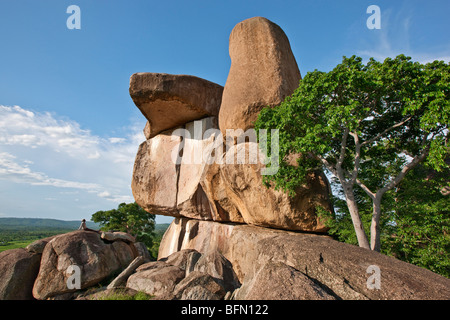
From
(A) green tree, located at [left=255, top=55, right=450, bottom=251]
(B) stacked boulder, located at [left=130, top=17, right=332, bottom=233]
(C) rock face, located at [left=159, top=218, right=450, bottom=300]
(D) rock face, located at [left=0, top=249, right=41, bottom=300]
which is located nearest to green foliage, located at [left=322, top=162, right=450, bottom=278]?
(A) green tree, located at [left=255, top=55, right=450, bottom=251]

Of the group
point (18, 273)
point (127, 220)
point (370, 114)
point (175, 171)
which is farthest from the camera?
point (127, 220)

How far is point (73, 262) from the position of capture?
10.1m

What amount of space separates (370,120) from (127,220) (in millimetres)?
26271

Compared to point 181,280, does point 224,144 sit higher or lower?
higher

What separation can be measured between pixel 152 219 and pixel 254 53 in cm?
2373

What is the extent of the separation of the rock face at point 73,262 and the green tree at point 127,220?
1474 cm

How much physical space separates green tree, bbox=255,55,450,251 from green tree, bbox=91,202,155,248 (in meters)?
21.9

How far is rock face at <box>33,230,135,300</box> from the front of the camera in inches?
388

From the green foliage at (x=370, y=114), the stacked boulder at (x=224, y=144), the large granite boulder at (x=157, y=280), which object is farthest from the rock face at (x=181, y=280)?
the green foliage at (x=370, y=114)

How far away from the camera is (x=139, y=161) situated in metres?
17.3

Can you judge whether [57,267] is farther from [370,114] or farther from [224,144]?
[370,114]

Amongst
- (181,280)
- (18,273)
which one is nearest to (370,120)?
(181,280)
